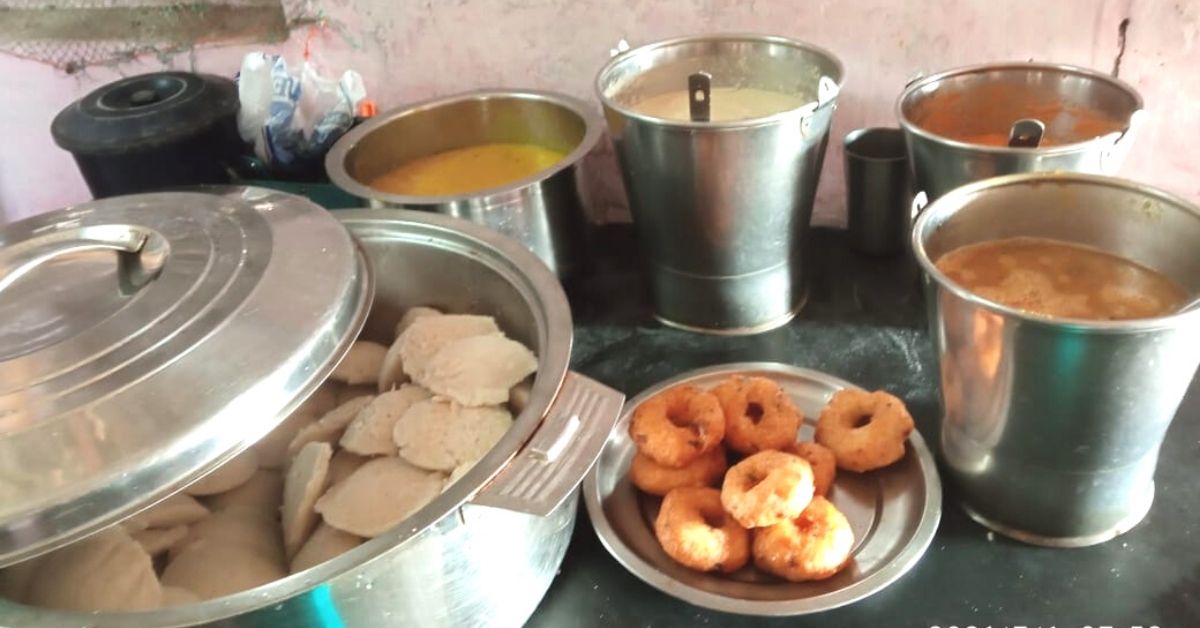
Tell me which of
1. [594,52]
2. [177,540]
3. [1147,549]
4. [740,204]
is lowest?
[1147,549]

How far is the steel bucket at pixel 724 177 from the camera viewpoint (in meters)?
1.02

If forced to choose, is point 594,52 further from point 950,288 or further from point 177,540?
point 177,540

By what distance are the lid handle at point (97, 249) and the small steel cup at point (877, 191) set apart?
2.84 ft

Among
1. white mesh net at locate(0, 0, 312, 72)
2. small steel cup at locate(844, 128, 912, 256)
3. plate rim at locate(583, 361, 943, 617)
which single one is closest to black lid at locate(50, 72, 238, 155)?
white mesh net at locate(0, 0, 312, 72)

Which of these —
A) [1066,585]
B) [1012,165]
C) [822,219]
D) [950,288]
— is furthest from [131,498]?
[822,219]

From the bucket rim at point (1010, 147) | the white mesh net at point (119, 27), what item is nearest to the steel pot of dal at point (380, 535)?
the bucket rim at point (1010, 147)

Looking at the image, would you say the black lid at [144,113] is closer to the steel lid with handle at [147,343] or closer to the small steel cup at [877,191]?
the steel lid with handle at [147,343]

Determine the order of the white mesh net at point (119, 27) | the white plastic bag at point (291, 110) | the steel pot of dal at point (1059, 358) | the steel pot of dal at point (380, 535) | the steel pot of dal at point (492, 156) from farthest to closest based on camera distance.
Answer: the white mesh net at point (119, 27) → the white plastic bag at point (291, 110) → the steel pot of dal at point (492, 156) → the steel pot of dal at point (1059, 358) → the steel pot of dal at point (380, 535)

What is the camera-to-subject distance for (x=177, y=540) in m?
0.84

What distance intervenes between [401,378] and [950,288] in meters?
0.57

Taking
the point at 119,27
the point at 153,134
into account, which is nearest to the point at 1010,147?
the point at 153,134

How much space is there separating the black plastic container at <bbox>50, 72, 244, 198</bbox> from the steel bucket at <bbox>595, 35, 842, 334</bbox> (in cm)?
54

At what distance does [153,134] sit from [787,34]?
85cm

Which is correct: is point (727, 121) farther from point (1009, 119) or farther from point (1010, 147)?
point (1009, 119)
